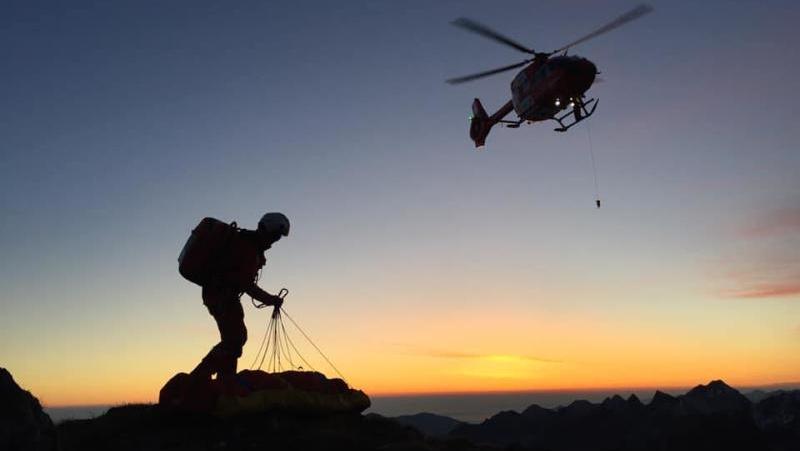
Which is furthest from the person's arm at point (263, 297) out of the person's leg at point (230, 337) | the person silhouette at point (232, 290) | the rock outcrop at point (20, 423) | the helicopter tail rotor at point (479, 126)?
the helicopter tail rotor at point (479, 126)

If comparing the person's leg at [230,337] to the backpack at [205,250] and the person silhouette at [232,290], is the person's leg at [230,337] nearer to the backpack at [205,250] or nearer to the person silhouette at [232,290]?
the person silhouette at [232,290]

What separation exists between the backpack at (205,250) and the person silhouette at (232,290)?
0.12 meters

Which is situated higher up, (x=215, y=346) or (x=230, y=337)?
(x=230, y=337)

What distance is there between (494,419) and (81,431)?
18307cm

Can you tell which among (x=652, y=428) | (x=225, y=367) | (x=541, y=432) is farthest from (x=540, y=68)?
(x=541, y=432)

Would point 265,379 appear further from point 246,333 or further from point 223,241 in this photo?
point 223,241

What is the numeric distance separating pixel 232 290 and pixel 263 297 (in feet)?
2.65

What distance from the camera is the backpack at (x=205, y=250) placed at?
1488 cm

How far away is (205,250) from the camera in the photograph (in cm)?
1490

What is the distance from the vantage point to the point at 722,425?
14588 centimetres

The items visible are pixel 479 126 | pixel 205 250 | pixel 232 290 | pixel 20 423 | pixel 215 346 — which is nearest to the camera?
pixel 20 423

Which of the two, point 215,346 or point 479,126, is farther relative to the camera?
point 479,126

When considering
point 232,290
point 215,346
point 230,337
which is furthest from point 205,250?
point 215,346

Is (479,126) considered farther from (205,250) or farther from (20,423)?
(20,423)
